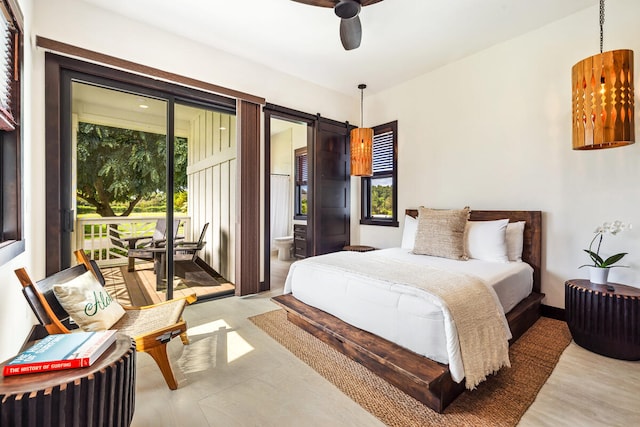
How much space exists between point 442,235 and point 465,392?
1.63 meters

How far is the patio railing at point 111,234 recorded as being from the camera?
144 inches

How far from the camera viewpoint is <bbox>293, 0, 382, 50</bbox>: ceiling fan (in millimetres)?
2172

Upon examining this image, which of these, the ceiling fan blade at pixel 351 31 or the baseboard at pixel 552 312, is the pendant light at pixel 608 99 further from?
the ceiling fan blade at pixel 351 31

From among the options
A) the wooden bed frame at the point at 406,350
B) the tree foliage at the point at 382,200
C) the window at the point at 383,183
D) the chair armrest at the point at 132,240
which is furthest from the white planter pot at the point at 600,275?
the chair armrest at the point at 132,240

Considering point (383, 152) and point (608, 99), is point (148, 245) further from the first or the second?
point (608, 99)

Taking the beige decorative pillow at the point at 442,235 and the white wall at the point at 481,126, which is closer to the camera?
the white wall at the point at 481,126

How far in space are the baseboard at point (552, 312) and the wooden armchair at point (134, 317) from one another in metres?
3.47

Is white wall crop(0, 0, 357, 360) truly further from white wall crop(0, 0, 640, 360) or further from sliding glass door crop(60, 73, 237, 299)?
sliding glass door crop(60, 73, 237, 299)

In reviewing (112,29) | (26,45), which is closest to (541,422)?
(26,45)

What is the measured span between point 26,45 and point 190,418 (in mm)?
2883

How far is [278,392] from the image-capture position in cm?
181

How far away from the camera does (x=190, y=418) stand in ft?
5.22

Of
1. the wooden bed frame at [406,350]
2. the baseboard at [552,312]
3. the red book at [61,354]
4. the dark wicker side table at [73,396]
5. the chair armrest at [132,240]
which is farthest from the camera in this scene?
the chair armrest at [132,240]

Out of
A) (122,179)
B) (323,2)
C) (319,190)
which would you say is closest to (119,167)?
(122,179)
